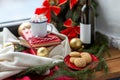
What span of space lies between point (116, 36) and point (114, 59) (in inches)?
5.5

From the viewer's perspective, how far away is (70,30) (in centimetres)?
116

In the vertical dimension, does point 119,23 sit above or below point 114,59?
above

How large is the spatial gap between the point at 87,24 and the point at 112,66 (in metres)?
0.21

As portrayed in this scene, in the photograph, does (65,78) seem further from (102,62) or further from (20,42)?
(20,42)

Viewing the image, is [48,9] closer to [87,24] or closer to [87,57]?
[87,24]

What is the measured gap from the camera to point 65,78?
869 millimetres

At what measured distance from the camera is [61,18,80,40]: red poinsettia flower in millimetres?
1146

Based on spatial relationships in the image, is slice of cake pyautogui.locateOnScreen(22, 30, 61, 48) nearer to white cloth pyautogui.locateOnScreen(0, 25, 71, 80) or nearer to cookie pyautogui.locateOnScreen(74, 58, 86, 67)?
white cloth pyautogui.locateOnScreen(0, 25, 71, 80)

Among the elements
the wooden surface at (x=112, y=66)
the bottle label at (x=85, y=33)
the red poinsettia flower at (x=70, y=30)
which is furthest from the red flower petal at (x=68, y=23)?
the wooden surface at (x=112, y=66)

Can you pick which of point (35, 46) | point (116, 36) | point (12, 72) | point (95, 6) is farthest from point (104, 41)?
point (12, 72)

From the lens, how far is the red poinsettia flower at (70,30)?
1146mm

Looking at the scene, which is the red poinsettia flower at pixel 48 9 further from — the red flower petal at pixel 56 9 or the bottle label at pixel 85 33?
the bottle label at pixel 85 33

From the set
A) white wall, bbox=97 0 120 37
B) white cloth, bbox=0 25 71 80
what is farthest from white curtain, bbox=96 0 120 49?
white cloth, bbox=0 25 71 80

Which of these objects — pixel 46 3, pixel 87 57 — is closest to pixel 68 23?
pixel 46 3
